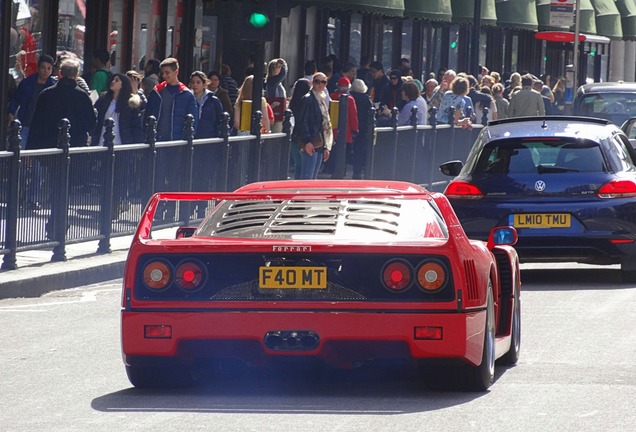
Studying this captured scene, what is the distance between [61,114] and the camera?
1792 cm

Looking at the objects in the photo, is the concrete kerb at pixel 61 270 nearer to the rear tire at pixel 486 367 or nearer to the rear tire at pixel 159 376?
the rear tire at pixel 159 376

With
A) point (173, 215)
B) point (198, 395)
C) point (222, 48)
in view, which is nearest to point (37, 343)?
point (198, 395)

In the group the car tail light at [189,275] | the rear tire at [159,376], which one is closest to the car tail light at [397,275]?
the car tail light at [189,275]

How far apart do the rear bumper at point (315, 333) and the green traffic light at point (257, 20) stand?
1103 cm

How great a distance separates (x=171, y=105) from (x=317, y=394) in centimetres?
1152

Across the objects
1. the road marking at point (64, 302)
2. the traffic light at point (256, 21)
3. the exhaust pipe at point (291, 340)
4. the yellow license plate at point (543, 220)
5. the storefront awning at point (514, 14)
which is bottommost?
the road marking at point (64, 302)

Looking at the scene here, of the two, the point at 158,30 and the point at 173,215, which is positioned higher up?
the point at 158,30

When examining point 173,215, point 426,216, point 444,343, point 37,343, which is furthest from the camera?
point 173,215

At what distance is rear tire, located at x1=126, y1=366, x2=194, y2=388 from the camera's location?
8312 millimetres

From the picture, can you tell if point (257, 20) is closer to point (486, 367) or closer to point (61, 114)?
point (61, 114)

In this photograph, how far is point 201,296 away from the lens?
7992mm

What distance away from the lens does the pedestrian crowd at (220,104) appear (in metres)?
18.0

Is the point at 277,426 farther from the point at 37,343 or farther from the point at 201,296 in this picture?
the point at 37,343

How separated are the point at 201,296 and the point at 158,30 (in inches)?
821
